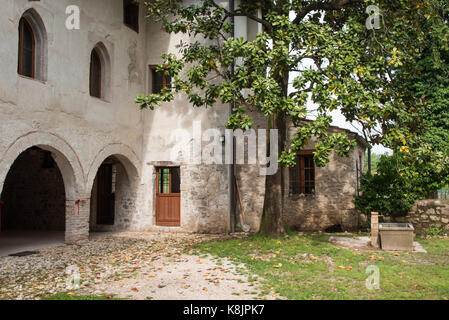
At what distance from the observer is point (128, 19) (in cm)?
1142

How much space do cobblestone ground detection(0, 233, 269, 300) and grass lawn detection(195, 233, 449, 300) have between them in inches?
17.1

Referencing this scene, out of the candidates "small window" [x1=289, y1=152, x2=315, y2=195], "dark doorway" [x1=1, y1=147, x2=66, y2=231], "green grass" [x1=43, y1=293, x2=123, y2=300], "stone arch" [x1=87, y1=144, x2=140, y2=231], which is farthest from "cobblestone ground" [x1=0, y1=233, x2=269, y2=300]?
"dark doorway" [x1=1, y1=147, x2=66, y2=231]

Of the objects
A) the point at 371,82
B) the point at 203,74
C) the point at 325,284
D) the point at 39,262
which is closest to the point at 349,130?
the point at 371,82

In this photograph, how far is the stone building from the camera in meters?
7.99

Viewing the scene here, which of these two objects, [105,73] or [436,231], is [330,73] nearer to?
[436,231]

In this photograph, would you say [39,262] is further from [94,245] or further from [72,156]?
[72,156]

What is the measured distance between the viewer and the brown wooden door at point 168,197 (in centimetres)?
1149

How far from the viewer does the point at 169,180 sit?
1171cm

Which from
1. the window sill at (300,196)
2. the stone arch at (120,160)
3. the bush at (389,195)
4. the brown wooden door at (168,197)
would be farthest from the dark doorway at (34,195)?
the bush at (389,195)

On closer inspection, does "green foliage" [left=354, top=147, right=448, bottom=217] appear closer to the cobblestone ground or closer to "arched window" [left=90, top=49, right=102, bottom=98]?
the cobblestone ground

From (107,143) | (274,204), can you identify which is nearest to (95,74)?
(107,143)

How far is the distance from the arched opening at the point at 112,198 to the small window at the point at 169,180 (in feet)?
2.82

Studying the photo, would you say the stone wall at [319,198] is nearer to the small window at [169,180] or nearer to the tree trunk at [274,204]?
the tree trunk at [274,204]

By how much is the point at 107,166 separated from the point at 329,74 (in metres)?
8.14
